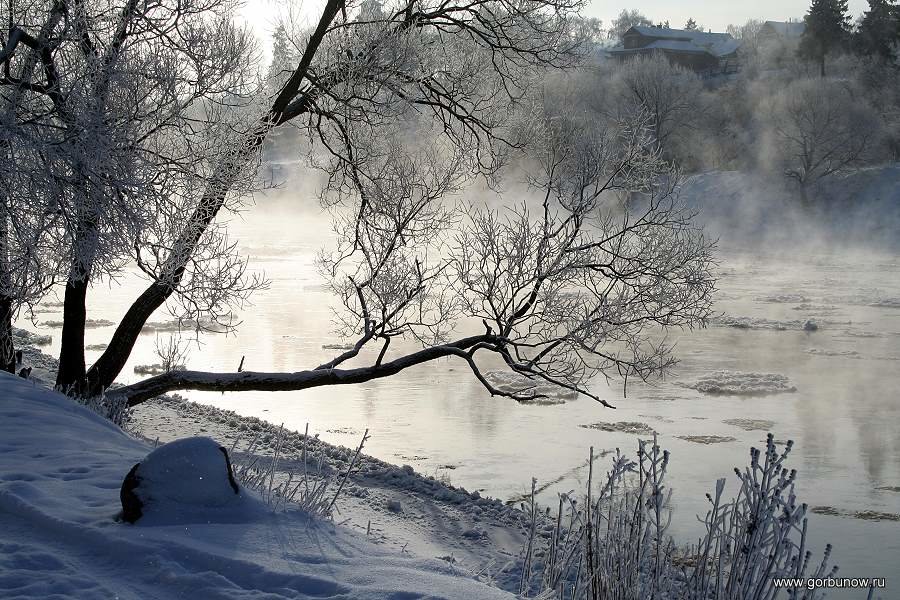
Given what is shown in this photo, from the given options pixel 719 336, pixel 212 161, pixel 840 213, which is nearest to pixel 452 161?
pixel 212 161

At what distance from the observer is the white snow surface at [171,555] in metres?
3.64

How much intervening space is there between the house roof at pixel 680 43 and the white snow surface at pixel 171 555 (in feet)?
207

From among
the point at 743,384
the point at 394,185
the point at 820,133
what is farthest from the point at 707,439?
the point at 820,133

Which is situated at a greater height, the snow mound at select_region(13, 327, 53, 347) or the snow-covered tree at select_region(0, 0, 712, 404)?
the snow-covered tree at select_region(0, 0, 712, 404)

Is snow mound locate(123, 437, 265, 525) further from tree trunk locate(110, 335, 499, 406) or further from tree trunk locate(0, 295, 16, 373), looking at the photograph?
tree trunk locate(110, 335, 499, 406)

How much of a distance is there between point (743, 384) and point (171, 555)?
1268 centimetres

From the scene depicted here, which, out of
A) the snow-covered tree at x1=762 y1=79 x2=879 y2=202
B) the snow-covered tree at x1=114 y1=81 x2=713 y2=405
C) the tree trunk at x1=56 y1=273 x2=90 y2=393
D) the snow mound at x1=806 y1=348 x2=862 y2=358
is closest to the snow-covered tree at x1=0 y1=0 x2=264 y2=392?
the tree trunk at x1=56 y1=273 x2=90 y2=393

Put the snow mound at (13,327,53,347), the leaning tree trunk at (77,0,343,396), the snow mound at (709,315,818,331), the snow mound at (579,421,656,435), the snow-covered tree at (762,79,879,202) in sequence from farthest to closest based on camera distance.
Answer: the snow-covered tree at (762,79,879,202), the snow mound at (709,315,818,331), the snow mound at (13,327,53,347), the snow mound at (579,421,656,435), the leaning tree trunk at (77,0,343,396)

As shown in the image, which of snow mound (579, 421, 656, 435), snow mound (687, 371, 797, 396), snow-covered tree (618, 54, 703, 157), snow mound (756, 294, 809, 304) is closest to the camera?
snow mound (579, 421, 656, 435)

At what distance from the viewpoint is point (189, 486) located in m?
4.37

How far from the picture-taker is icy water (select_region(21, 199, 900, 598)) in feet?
32.5

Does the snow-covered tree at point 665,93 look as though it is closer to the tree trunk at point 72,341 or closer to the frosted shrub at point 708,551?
the tree trunk at point 72,341

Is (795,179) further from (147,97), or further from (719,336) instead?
(147,97)

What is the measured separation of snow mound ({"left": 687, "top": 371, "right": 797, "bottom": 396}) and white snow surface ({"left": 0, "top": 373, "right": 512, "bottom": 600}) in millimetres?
10957
